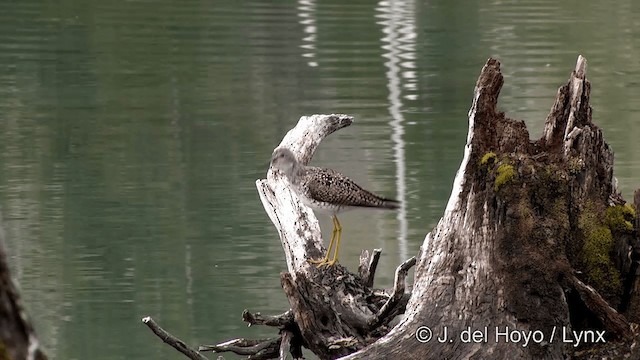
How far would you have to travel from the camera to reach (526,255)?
6.14 metres

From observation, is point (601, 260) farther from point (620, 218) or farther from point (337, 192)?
point (337, 192)

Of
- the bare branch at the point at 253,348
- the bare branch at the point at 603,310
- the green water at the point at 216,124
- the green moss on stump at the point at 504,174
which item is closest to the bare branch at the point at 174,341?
the bare branch at the point at 253,348

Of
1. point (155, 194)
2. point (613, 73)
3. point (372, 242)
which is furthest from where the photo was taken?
point (613, 73)

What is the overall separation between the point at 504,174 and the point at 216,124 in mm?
12774

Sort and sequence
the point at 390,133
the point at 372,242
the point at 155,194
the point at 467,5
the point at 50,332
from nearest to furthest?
the point at 50,332 → the point at 372,242 → the point at 155,194 → the point at 390,133 → the point at 467,5

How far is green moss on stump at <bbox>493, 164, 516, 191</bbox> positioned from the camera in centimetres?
607

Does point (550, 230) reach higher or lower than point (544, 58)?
higher

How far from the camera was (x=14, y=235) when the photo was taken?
12.4 metres

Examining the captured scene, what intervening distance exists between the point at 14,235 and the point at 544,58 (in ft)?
47.4

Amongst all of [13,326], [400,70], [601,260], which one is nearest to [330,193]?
[601,260]

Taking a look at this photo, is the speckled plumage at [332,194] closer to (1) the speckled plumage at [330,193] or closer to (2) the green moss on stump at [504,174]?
(1) the speckled plumage at [330,193]

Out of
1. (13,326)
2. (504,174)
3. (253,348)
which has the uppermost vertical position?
(13,326)

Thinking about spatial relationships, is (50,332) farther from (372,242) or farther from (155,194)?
(155,194)

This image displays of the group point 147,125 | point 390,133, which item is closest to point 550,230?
point 390,133
